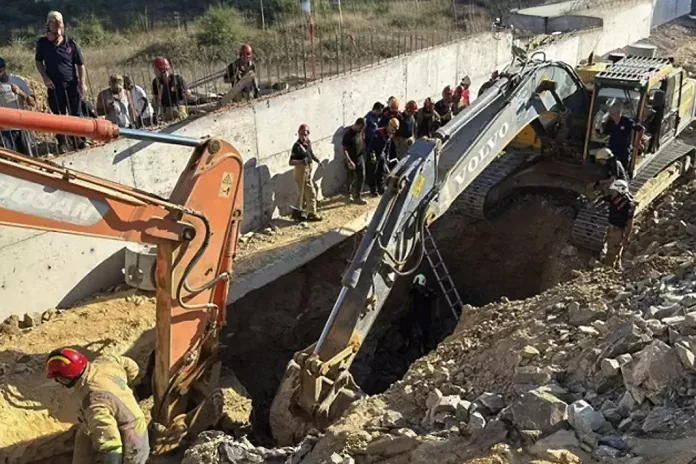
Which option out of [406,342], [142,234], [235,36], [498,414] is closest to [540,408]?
[498,414]

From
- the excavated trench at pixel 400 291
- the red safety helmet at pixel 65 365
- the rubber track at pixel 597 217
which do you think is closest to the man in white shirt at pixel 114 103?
the excavated trench at pixel 400 291

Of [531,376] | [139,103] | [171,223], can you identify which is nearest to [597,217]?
[531,376]

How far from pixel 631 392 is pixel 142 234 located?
150 inches

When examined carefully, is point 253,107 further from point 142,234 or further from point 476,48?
point 476,48

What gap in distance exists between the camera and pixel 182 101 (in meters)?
10.5

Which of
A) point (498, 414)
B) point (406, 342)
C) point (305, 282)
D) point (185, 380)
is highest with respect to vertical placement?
point (498, 414)

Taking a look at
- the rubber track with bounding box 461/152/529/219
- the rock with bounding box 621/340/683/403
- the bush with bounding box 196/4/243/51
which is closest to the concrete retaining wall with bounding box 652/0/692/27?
the bush with bounding box 196/4/243/51

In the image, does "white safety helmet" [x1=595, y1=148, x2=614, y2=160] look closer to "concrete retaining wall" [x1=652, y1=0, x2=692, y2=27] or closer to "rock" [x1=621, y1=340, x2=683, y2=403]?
"rock" [x1=621, y1=340, x2=683, y2=403]

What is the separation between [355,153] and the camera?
1144 cm

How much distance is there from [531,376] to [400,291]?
6001 millimetres

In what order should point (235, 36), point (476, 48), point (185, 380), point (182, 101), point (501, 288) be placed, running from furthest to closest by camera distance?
point (235, 36) < point (476, 48) < point (501, 288) < point (182, 101) < point (185, 380)

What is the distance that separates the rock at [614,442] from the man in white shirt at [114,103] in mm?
7011

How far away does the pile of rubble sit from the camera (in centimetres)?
487

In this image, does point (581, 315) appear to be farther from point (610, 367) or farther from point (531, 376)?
point (610, 367)
